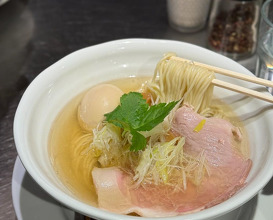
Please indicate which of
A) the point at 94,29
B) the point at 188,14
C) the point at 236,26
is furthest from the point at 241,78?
the point at 94,29

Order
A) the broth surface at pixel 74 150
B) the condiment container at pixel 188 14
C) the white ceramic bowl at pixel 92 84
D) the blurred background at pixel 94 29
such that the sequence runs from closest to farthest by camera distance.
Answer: the white ceramic bowl at pixel 92 84
the broth surface at pixel 74 150
the blurred background at pixel 94 29
the condiment container at pixel 188 14

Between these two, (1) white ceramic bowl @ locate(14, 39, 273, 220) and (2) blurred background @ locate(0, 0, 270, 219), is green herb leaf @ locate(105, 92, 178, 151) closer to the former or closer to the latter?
(1) white ceramic bowl @ locate(14, 39, 273, 220)

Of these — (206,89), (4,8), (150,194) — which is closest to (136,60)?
(206,89)

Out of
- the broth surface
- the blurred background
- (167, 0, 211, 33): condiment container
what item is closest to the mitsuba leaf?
the broth surface

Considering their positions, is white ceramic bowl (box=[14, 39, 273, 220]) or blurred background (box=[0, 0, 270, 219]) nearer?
white ceramic bowl (box=[14, 39, 273, 220])

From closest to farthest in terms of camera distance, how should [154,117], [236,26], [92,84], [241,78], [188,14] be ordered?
[154,117] → [241,78] → [92,84] → [236,26] → [188,14]

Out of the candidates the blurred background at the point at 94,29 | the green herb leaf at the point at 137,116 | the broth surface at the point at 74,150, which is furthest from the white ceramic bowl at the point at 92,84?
the blurred background at the point at 94,29

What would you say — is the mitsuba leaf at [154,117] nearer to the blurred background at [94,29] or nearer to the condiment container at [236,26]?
the blurred background at [94,29]

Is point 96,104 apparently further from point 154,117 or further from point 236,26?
point 236,26
